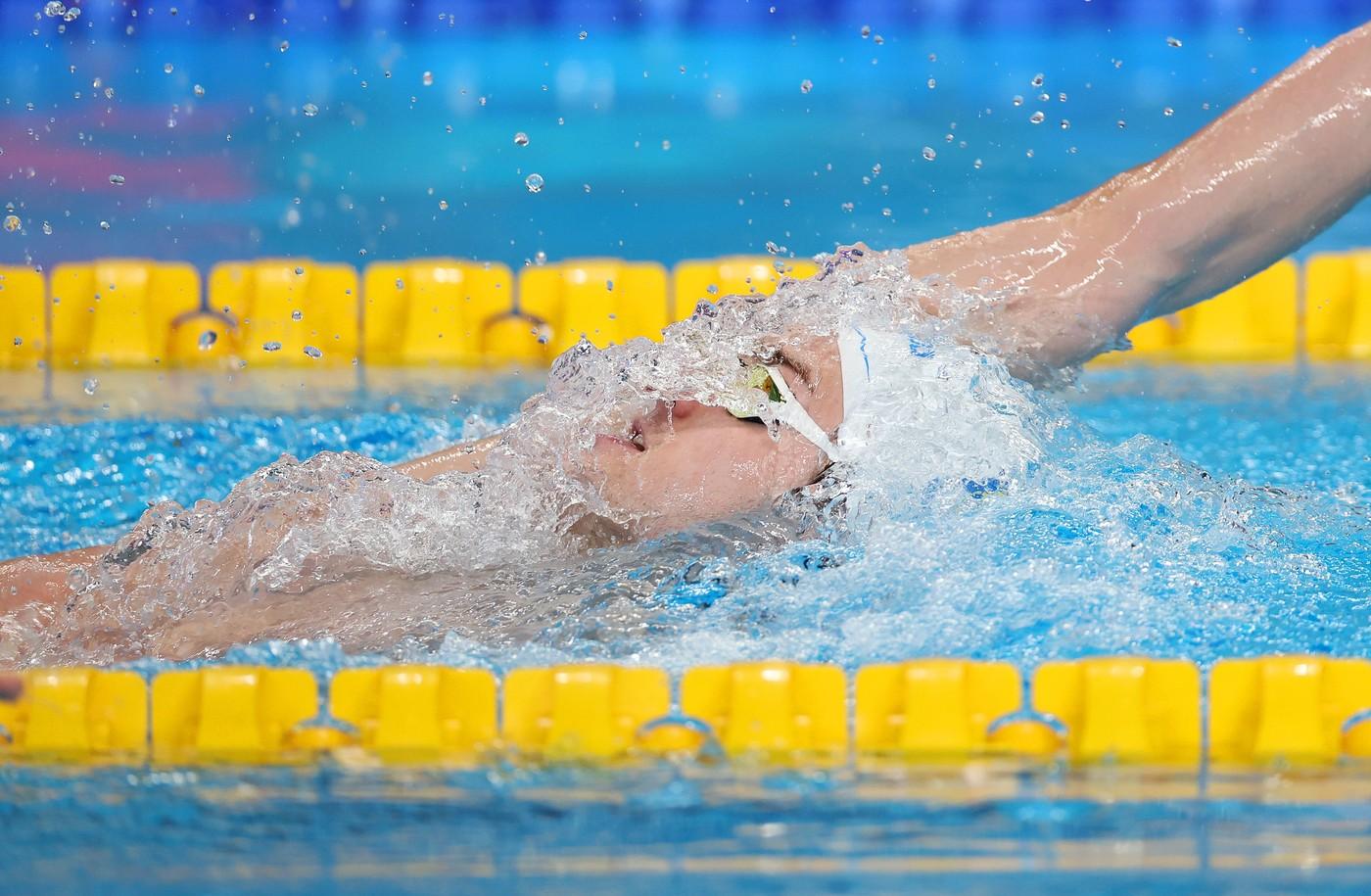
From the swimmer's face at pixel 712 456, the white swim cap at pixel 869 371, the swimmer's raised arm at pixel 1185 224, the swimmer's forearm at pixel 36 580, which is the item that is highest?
the swimmer's raised arm at pixel 1185 224

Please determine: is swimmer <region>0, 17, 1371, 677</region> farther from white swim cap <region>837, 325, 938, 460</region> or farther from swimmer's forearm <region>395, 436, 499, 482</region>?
swimmer's forearm <region>395, 436, 499, 482</region>

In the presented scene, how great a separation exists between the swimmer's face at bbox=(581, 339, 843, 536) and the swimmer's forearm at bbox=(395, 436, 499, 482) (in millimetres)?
247

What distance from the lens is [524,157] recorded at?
591 centimetres

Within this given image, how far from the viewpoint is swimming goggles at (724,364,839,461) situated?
195cm

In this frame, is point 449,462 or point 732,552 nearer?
point 732,552

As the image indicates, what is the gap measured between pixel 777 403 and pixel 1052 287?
0.38 meters

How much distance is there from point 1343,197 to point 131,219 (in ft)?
13.9

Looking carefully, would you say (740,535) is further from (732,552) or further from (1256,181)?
(1256,181)

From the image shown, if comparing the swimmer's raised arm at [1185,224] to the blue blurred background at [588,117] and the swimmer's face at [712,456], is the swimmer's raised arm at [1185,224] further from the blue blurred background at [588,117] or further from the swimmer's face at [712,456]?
the blue blurred background at [588,117]

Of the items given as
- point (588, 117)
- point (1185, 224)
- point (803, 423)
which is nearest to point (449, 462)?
point (803, 423)

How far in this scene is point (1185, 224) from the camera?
6.30 ft

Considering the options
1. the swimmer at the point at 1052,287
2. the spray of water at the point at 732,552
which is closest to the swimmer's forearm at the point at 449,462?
the spray of water at the point at 732,552

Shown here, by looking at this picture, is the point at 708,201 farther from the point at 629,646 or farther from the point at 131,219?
the point at 629,646

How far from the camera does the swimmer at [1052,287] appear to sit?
188 centimetres
